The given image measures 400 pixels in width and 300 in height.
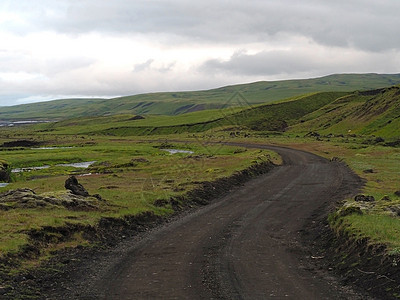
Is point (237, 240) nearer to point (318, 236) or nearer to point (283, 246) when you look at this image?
point (283, 246)

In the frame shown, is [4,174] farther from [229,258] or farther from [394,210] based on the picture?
[394,210]

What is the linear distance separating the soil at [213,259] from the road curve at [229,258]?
4 centimetres

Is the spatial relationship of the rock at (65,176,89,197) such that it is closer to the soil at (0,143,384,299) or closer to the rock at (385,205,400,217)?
the soil at (0,143,384,299)

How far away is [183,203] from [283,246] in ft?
43.3

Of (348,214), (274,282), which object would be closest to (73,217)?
(274,282)

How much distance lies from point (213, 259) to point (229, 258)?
705 mm

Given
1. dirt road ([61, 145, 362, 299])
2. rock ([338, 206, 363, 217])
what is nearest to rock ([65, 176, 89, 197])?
dirt road ([61, 145, 362, 299])

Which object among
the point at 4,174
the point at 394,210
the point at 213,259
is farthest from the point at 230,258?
the point at 4,174

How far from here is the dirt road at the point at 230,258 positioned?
Result: 14.4 metres

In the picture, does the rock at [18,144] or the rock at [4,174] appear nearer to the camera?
the rock at [4,174]

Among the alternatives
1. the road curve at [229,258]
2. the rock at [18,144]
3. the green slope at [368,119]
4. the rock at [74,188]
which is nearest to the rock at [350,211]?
the road curve at [229,258]

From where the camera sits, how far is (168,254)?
1938cm

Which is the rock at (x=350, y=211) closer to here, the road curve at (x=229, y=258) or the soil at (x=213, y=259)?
the soil at (x=213, y=259)

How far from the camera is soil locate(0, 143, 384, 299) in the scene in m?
14.5
